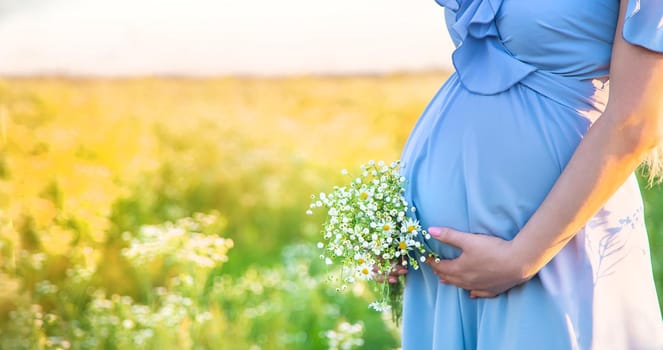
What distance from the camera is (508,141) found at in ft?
4.95

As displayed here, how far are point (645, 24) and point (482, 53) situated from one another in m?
0.37

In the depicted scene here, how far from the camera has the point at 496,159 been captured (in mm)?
1513

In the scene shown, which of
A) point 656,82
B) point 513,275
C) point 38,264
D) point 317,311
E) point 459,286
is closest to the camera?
point 656,82

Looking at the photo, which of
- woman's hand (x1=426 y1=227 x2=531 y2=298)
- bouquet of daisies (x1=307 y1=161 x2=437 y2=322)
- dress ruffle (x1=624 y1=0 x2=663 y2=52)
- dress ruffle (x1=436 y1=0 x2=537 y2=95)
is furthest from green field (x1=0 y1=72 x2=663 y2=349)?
dress ruffle (x1=624 y1=0 x2=663 y2=52)

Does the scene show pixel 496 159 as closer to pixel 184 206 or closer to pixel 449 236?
pixel 449 236

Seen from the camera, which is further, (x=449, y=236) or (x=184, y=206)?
(x=184, y=206)

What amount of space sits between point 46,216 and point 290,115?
3193 millimetres

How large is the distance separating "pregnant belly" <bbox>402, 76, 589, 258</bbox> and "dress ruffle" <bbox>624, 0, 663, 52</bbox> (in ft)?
0.75

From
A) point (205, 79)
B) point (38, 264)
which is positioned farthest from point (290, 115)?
point (38, 264)

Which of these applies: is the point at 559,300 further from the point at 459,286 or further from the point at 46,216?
the point at 46,216

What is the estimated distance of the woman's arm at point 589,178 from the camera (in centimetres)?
131

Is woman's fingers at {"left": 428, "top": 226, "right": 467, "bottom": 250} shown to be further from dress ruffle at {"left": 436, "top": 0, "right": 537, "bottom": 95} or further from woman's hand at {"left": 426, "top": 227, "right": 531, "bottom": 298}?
dress ruffle at {"left": 436, "top": 0, "right": 537, "bottom": 95}

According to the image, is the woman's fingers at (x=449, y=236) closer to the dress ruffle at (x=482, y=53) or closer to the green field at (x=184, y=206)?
the dress ruffle at (x=482, y=53)

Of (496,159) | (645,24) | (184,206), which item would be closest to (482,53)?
(496,159)
